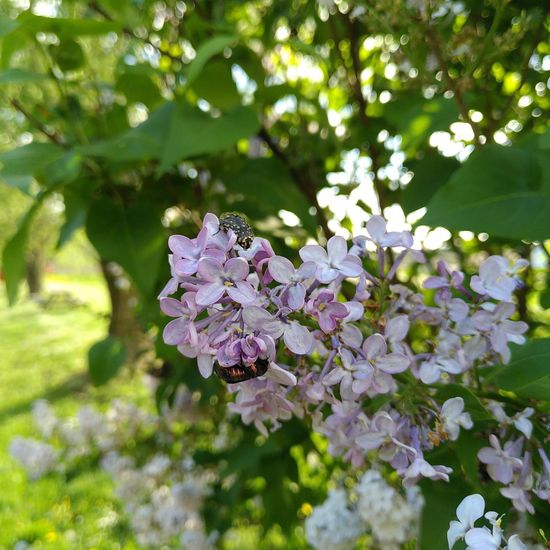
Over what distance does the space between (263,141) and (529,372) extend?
0.88 m

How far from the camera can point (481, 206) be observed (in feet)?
2.51

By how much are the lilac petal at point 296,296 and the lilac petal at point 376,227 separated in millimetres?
145

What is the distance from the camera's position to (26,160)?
0.91 metres

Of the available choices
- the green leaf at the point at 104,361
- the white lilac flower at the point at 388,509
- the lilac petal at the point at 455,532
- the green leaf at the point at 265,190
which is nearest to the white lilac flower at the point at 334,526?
the white lilac flower at the point at 388,509

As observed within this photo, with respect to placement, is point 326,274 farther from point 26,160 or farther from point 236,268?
point 26,160

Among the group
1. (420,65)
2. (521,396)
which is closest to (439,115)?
(420,65)

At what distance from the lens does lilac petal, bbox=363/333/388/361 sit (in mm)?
514

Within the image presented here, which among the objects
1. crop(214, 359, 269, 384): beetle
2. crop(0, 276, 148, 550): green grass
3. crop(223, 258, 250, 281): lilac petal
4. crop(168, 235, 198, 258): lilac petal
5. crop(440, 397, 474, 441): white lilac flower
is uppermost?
crop(168, 235, 198, 258): lilac petal

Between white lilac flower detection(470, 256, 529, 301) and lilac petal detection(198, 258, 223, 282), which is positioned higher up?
lilac petal detection(198, 258, 223, 282)

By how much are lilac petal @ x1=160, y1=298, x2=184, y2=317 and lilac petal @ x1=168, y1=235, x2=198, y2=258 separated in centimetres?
4

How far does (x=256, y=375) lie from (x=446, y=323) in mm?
253

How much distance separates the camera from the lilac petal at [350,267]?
512mm

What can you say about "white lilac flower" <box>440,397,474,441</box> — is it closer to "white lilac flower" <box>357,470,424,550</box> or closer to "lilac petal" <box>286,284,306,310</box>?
"lilac petal" <box>286,284,306,310</box>

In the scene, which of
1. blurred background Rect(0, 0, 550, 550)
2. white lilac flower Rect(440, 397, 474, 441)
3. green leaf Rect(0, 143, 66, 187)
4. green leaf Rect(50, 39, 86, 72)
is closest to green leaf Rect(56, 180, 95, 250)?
blurred background Rect(0, 0, 550, 550)
